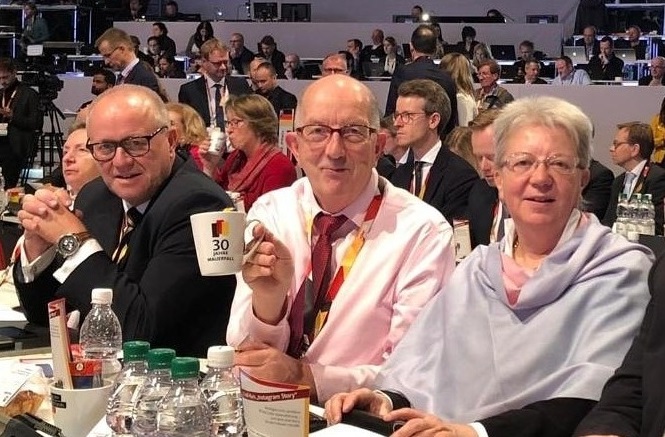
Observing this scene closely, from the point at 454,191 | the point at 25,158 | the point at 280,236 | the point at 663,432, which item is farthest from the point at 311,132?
the point at 25,158

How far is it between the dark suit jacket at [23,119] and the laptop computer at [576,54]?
7370mm

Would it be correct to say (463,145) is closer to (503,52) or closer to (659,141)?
(659,141)

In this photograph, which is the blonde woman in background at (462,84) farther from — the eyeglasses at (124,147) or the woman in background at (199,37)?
the woman in background at (199,37)

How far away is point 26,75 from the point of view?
40.1ft

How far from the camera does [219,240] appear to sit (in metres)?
1.85

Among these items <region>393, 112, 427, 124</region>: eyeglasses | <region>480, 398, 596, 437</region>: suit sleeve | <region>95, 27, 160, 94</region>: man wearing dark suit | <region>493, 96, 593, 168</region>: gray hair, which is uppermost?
<region>95, 27, 160, 94</region>: man wearing dark suit

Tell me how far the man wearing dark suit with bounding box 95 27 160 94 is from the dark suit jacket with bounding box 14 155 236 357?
186 inches

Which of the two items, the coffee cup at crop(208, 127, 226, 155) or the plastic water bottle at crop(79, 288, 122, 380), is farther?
the coffee cup at crop(208, 127, 226, 155)

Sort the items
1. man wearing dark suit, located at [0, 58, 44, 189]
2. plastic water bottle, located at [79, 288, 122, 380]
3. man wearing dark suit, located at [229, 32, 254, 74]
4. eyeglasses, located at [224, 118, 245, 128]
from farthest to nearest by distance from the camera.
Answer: man wearing dark suit, located at [229, 32, 254, 74] → man wearing dark suit, located at [0, 58, 44, 189] → eyeglasses, located at [224, 118, 245, 128] → plastic water bottle, located at [79, 288, 122, 380]

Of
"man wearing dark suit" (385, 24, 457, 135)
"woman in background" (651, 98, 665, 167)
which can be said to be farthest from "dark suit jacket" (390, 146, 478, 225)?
"woman in background" (651, 98, 665, 167)

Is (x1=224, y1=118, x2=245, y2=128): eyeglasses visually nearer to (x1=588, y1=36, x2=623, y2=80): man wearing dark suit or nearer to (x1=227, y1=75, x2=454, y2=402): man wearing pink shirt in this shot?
(x1=227, y1=75, x2=454, y2=402): man wearing pink shirt

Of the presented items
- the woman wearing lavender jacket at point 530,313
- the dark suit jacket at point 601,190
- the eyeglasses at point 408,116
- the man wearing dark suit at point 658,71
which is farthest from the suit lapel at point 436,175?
the man wearing dark suit at point 658,71

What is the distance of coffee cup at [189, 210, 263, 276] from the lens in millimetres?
1843

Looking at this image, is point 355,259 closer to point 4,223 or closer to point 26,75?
point 4,223
